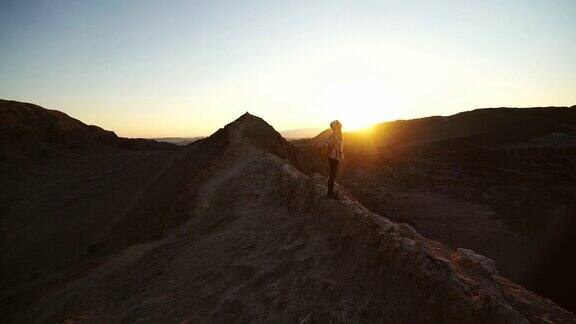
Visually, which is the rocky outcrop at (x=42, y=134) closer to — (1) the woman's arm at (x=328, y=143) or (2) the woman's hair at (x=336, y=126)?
(1) the woman's arm at (x=328, y=143)

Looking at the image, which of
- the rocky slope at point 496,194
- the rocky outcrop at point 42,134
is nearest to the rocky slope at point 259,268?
the rocky slope at point 496,194

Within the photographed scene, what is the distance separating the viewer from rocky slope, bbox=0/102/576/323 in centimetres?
635

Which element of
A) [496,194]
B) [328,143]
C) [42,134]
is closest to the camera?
[328,143]

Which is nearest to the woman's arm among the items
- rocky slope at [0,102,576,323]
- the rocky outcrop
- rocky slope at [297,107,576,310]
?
rocky slope at [0,102,576,323]

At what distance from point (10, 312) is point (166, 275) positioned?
6.79 m

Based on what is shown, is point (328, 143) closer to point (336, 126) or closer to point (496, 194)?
point (336, 126)

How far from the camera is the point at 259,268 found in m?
8.30

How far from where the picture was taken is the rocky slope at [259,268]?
6.35 m

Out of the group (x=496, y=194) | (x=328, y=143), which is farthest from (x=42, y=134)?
(x=328, y=143)

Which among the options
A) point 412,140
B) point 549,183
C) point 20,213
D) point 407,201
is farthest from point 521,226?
point 412,140

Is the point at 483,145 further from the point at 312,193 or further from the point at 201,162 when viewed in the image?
the point at 312,193

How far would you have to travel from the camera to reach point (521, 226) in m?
26.3

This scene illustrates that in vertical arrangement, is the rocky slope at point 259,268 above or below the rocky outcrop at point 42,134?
below

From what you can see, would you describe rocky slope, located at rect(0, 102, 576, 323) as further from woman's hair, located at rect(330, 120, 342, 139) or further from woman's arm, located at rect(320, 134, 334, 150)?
woman's hair, located at rect(330, 120, 342, 139)
